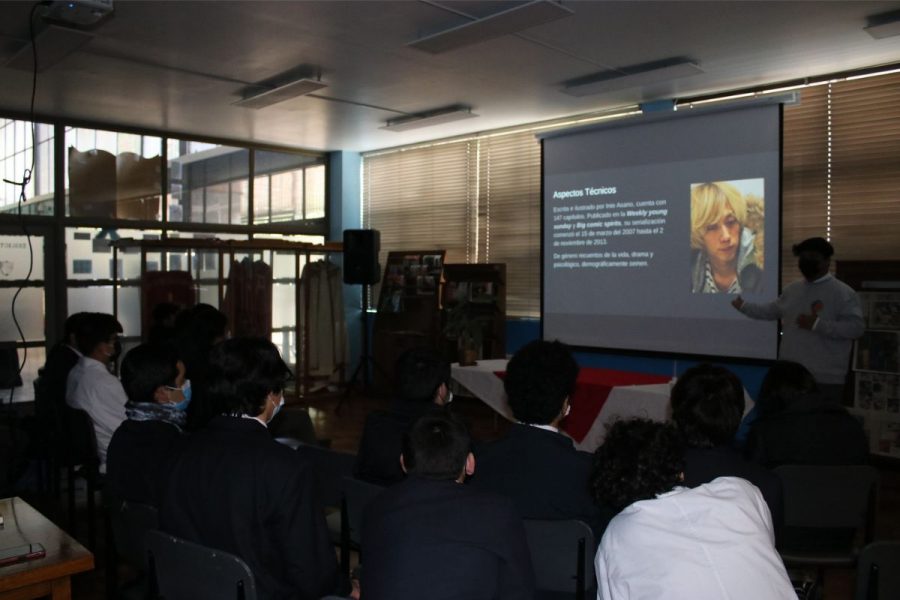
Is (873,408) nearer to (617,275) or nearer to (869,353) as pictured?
(869,353)

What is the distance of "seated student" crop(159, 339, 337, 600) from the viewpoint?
71.5 inches

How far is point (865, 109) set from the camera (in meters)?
5.48

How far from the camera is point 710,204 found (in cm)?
558

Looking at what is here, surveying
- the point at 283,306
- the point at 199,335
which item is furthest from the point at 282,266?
the point at 199,335

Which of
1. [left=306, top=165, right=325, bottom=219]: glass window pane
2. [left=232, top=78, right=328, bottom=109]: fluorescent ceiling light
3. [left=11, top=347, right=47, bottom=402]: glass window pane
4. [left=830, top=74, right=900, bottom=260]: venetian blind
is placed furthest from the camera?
[left=306, top=165, right=325, bottom=219]: glass window pane

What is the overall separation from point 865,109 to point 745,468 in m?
4.48

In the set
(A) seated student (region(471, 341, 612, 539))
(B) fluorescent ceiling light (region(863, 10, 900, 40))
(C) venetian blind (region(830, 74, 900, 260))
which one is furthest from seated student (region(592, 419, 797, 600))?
(C) venetian blind (region(830, 74, 900, 260))

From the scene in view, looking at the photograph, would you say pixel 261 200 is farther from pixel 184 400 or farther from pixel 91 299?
pixel 184 400

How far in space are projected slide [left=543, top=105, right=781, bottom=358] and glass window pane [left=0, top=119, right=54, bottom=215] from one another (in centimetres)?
488

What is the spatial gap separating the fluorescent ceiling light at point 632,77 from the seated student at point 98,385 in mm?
4022

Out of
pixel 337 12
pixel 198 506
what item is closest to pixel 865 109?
pixel 337 12

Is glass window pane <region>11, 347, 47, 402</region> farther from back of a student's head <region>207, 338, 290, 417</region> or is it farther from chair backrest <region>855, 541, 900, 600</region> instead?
chair backrest <region>855, 541, 900, 600</region>

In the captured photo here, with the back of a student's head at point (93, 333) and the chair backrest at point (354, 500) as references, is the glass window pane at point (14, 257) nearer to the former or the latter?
the back of a student's head at point (93, 333)

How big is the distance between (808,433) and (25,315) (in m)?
6.99
